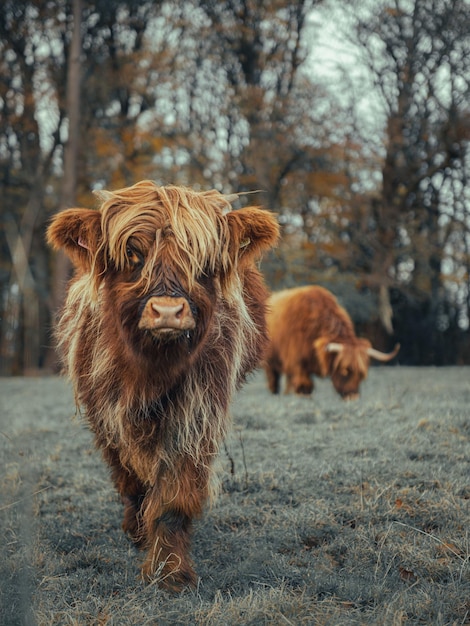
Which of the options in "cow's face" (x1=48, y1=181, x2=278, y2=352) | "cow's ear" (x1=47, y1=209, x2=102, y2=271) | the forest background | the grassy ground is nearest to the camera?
the grassy ground

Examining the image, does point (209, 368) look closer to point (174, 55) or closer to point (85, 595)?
point (85, 595)

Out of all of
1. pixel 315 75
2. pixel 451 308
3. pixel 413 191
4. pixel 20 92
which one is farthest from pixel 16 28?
pixel 451 308

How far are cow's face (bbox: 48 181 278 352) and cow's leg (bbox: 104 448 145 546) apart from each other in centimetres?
83

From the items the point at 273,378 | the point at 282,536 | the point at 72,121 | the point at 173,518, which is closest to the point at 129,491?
the point at 173,518

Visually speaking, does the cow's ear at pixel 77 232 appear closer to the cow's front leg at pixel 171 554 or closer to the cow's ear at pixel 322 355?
the cow's front leg at pixel 171 554

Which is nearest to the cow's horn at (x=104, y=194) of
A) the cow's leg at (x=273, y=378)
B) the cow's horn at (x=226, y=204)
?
the cow's horn at (x=226, y=204)

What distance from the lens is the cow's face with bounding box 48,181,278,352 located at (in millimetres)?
2746

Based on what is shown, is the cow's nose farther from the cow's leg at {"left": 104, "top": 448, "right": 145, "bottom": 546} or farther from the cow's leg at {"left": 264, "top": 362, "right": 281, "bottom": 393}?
the cow's leg at {"left": 264, "top": 362, "right": 281, "bottom": 393}

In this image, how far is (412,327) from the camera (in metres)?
20.2

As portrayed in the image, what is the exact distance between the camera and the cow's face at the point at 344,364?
343 inches

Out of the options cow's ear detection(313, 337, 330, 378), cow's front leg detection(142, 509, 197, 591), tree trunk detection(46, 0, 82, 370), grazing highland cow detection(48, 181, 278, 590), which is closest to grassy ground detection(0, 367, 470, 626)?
cow's front leg detection(142, 509, 197, 591)

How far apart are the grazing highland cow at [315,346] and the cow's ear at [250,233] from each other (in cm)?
543

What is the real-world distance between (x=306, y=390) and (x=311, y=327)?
2.89 ft

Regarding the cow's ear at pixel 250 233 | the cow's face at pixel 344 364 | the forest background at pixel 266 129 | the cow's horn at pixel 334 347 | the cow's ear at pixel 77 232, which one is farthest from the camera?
the forest background at pixel 266 129
